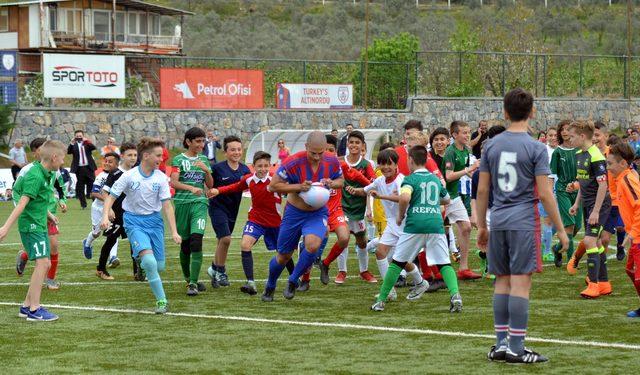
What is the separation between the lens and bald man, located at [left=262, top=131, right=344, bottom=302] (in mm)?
11523

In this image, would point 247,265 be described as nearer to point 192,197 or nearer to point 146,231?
point 192,197

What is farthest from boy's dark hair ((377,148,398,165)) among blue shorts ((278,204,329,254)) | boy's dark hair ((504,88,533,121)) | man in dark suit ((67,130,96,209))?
man in dark suit ((67,130,96,209))

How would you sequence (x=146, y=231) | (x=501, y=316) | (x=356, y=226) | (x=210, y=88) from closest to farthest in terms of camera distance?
(x=501, y=316)
(x=146, y=231)
(x=356, y=226)
(x=210, y=88)

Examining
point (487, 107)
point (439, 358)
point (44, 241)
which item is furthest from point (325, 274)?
point (487, 107)

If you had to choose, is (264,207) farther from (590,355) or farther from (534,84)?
(534,84)

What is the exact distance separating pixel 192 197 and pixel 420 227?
9.85ft

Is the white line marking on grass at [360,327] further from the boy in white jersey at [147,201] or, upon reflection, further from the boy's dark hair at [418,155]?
the boy's dark hair at [418,155]

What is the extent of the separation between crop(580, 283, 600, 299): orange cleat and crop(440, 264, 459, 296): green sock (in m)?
1.71

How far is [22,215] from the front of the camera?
1070 cm

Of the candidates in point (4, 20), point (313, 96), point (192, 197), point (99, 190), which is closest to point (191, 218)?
point (192, 197)

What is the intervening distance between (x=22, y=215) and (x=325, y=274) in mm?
4062

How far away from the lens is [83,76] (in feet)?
120

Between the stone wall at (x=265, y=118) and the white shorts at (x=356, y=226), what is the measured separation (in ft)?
80.2

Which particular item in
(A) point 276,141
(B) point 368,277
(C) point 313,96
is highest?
(C) point 313,96
